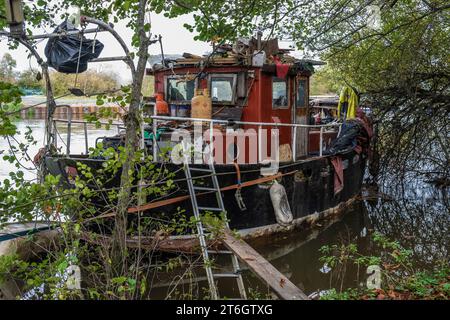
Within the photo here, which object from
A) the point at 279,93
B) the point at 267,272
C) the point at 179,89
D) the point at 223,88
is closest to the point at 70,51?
the point at 267,272

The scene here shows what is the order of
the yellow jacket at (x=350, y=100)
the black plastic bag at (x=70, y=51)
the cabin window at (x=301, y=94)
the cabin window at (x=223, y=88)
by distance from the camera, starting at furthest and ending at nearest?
the yellow jacket at (x=350, y=100)
the cabin window at (x=301, y=94)
the cabin window at (x=223, y=88)
the black plastic bag at (x=70, y=51)

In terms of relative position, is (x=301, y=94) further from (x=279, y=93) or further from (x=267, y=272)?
(x=267, y=272)

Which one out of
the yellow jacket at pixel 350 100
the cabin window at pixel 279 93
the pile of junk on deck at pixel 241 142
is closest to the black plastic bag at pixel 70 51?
the pile of junk on deck at pixel 241 142

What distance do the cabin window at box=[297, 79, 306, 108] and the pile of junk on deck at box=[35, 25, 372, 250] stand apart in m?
0.02

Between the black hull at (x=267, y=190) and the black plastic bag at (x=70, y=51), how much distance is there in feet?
4.60

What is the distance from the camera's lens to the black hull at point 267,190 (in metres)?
7.39

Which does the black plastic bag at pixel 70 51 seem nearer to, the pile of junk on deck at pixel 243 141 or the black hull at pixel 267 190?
the black hull at pixel 267 190

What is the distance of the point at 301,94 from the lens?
10.1m

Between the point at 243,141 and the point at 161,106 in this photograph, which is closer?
the point at 243,141

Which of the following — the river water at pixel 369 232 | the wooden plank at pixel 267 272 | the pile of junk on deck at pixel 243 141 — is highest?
the pile of junk on deck at pixel 243 141

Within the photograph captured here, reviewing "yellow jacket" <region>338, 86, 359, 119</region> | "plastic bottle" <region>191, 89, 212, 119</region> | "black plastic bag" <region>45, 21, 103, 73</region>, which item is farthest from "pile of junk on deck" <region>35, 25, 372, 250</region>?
"black plastic bag" <region>45, 21, 103, 73</region>

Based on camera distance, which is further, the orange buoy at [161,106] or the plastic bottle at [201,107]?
the orange buoy at [161,106]

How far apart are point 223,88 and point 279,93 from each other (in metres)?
1.20

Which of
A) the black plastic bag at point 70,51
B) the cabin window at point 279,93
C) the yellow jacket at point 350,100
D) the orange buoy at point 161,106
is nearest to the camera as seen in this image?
the black plastic bag at point 70,51
